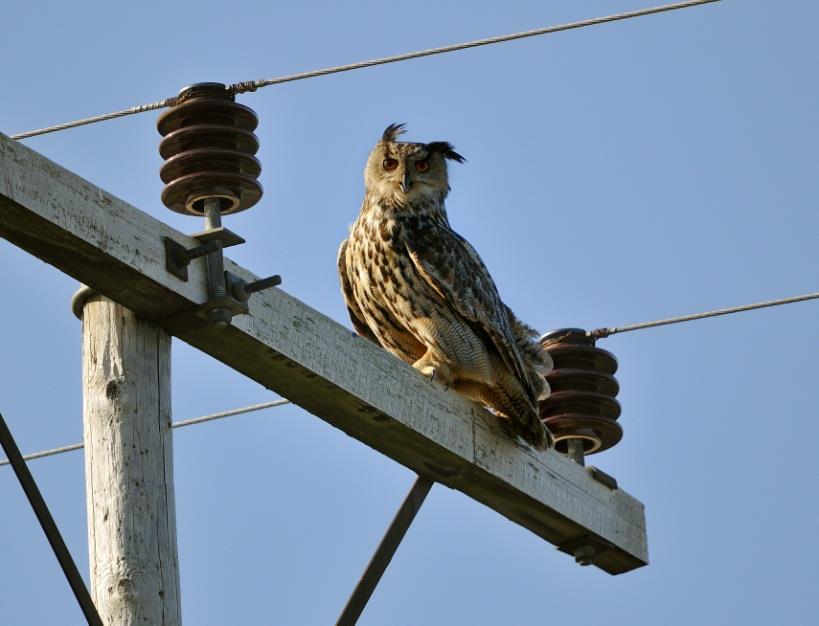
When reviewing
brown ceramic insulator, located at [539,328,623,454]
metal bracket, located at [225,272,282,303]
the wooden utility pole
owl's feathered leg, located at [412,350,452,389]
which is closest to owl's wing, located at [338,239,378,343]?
owl's feathered leg, located at [412,350,452,389]

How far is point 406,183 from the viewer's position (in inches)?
246

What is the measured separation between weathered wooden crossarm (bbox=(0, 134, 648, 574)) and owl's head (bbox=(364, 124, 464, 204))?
4.57 feet

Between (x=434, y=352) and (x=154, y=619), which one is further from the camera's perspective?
(x=434, y=352)

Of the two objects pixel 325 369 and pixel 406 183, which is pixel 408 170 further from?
pixel 325 369

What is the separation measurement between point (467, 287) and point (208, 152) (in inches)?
61.0

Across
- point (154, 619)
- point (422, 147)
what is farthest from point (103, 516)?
point (422, 147)

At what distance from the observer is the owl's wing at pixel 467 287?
5574 millimetres

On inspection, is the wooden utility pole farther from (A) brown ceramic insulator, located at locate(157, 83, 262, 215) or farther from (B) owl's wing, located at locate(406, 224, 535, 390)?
(B) owl's wing, located at locate(406, 224, 535, 390)

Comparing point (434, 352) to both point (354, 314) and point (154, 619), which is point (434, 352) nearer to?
point (354, 314)

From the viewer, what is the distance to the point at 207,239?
402 cm

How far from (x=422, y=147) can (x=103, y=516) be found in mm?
3196

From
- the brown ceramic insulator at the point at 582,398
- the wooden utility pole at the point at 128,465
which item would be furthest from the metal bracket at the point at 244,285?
the brown ceramic insulator at the point at 582,398

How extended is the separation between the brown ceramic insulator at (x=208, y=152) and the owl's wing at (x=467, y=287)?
1388 mm

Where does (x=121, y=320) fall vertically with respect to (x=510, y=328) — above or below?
below
